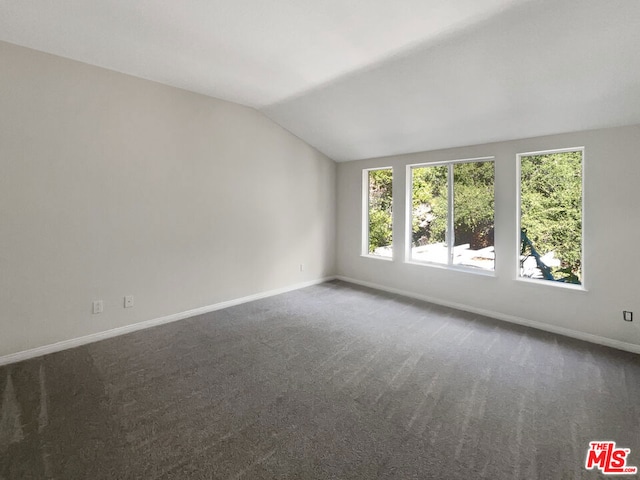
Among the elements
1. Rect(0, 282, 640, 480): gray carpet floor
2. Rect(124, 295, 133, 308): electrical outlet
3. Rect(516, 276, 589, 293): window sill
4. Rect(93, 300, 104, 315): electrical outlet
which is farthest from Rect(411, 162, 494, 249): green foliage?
Rect(93, 300, 104, 315): electrical outlet

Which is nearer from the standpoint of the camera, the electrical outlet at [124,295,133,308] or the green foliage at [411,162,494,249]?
the electrical outlet at [124,295,133,308]

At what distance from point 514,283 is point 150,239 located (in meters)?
4.32

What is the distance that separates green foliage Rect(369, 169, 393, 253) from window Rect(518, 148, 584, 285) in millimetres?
1917

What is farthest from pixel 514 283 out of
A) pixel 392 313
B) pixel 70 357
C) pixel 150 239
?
pixel 70 357

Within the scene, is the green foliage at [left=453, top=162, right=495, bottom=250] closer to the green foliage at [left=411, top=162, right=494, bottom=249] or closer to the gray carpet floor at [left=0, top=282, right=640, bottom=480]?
the green foliage at [left=411, top=162, right=494, bottom=249]

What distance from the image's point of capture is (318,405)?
211cm

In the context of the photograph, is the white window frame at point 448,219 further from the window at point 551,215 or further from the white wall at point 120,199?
the white wall at point 120,199

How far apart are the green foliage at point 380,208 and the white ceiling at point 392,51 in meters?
1.47

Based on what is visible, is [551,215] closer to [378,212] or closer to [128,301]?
[378,212]

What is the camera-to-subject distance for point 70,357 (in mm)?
2754

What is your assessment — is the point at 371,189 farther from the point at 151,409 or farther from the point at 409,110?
the point at 151,409

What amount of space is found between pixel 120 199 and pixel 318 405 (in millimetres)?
2850

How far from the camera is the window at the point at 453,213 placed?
400cm

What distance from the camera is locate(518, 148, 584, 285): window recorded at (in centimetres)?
333
